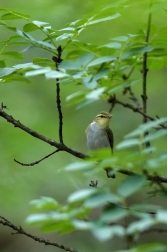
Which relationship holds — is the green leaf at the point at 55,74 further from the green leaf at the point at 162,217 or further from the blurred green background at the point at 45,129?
the blurred green background at the point at 45,129

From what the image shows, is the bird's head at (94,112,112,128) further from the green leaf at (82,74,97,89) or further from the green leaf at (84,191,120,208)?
the green leaf at (84,191,120,208)

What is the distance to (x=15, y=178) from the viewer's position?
551cm

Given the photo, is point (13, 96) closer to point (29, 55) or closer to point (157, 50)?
point (29, 55)

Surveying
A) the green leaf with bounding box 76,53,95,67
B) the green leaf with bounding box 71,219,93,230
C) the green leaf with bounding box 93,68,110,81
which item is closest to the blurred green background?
the green leaf with bounding box 76,53,95,67

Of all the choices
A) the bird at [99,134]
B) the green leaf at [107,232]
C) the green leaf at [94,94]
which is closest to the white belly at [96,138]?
the bird at [99,134]

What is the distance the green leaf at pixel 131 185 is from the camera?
1181 mm

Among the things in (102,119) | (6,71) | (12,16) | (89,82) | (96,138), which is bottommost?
(89,82)

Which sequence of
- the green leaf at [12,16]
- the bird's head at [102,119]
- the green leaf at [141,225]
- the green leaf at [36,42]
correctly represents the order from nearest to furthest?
the green leaf at [141,225] < the green leaf at [36,42] < the green leaf at [12,16] < the bird's head at [102,119]

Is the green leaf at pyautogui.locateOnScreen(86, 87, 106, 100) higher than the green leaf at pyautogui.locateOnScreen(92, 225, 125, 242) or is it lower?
higher

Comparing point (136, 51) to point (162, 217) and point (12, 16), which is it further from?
point (162, 217)

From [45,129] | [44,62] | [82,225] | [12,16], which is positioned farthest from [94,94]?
[45,129]

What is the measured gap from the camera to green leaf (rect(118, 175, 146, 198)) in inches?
46.5

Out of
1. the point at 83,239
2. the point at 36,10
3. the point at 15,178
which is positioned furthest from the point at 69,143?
the point at 36,10

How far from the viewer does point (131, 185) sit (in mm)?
1210
